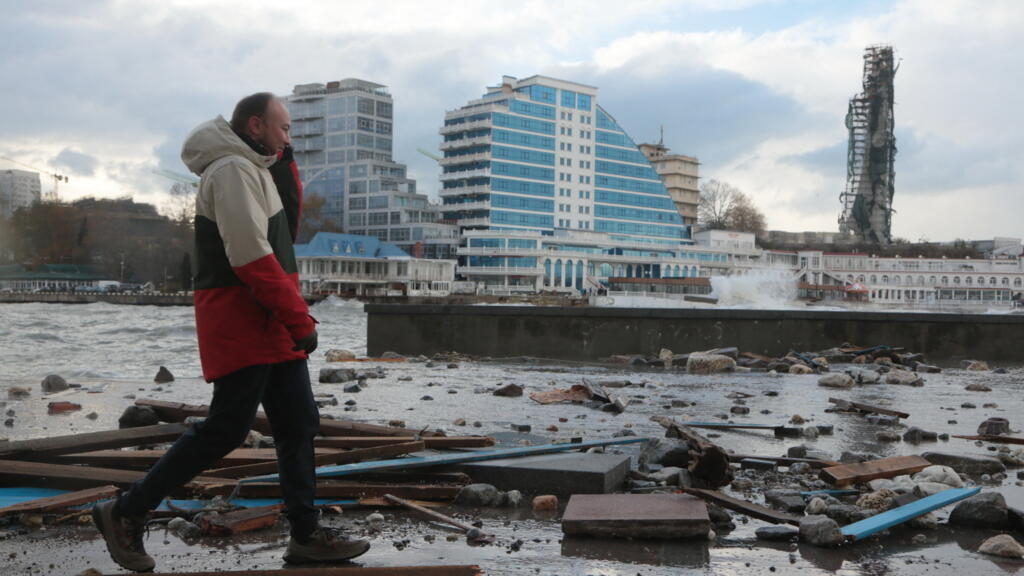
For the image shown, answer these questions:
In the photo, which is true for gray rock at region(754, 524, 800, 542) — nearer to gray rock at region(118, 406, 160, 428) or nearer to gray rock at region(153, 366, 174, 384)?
gray rock at region(118, 406, 160, 428)

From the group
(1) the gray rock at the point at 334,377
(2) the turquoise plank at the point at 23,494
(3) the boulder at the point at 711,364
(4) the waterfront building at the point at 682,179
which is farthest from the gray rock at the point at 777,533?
(4) the waterfront building at the point at 682,179

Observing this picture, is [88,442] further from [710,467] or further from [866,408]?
[866,408]

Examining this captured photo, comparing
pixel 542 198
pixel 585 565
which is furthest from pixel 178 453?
pixel 542 198

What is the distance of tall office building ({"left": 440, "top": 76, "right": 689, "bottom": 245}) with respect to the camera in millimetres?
108875

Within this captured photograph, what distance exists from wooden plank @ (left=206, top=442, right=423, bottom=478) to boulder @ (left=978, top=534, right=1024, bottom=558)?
283 centimetres

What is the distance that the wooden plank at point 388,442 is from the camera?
5207mm

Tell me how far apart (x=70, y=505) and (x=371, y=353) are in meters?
14.3

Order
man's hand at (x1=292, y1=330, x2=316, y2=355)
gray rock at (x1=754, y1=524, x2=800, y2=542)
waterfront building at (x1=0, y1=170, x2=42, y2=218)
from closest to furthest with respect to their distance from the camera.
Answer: man's hand at (x1=292, y1=330, x2=316, y2=355) → gray rock at (x1=754, y1=524, x2=800, y2=542) → waterfront building at (x1=0, y1=170, x2=42, y2=218)

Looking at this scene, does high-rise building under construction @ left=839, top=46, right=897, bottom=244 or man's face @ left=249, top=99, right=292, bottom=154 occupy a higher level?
high-rise building under construction @ left=839, top=46, right=897, bottom=244

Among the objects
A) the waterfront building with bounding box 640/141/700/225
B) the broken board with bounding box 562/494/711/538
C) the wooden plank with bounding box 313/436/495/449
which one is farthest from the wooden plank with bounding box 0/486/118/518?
the waterfront building with bounding box 640/141/700/225

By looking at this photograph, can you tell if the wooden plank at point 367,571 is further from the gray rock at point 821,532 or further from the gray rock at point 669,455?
the gray rock at point 669,455

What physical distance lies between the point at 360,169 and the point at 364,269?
90.8 feet

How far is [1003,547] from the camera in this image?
341 cm

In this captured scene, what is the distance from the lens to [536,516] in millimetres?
4094
